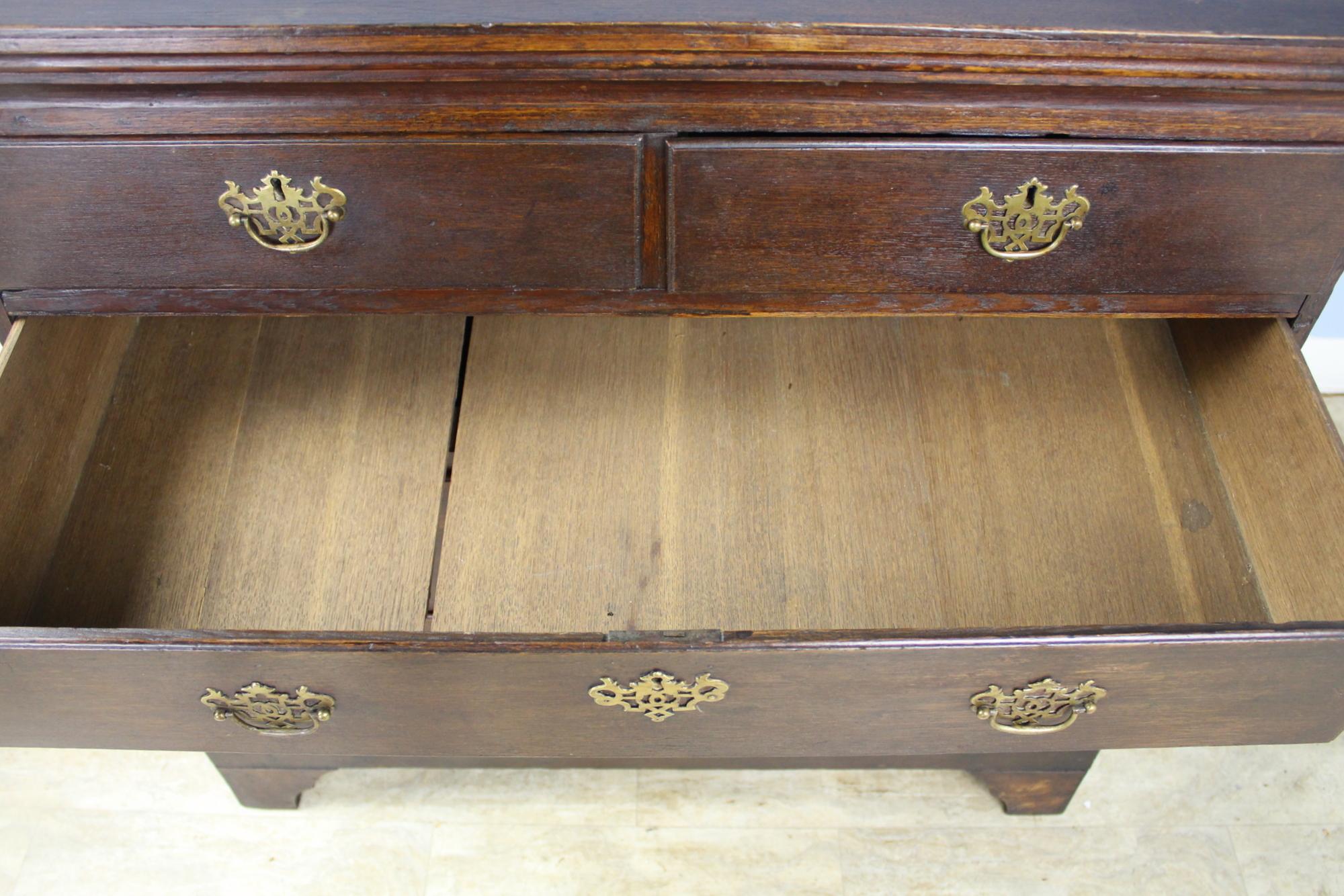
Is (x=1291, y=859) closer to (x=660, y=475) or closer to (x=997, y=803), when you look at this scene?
(x=997, y=803)

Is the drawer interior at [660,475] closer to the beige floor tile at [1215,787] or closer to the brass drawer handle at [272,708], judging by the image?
the brass drawer handle at [272,708]

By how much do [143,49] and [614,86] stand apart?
0.33 metres

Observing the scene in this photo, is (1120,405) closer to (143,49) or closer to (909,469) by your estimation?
(909,469)

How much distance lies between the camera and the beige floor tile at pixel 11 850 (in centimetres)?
112

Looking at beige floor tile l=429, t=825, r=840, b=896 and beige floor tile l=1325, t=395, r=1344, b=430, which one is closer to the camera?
beige floor tile l=429, t=825, r=840, b=896

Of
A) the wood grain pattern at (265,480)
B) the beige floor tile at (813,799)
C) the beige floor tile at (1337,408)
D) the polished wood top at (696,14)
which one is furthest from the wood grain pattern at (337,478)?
the beige floor tile at (1337,408)

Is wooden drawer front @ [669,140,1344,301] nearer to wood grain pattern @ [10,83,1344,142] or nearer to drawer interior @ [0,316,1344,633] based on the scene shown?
wood grain pattern @ [10,83,1344,142]

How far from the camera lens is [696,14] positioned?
2.52ft

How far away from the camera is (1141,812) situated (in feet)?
3.83

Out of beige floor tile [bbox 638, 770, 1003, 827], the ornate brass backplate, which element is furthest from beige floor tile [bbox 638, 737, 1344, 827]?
the ornate brass backplate

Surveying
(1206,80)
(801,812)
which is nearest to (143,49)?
(1206,80)

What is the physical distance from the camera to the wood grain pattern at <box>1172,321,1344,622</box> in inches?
37.0

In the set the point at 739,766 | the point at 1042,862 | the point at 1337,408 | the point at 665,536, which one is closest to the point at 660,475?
the point at 665,536

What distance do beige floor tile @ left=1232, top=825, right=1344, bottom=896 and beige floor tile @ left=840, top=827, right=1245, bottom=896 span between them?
0.06 ft
